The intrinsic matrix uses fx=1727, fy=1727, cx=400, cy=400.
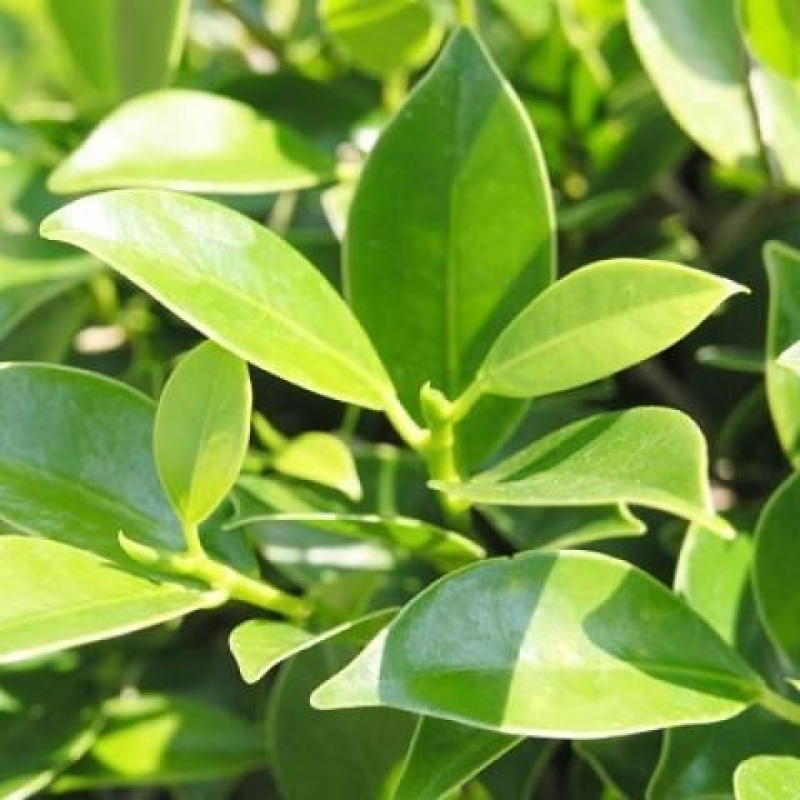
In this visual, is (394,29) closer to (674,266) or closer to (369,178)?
(369,178)

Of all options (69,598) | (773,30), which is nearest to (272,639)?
(69,598)

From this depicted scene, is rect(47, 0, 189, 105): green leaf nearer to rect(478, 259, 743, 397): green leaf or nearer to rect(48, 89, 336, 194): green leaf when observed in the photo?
rect(48, 89, 336, 194): green leaf

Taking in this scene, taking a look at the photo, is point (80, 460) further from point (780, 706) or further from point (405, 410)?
point (780, 706)

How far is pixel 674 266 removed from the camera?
1.73ft

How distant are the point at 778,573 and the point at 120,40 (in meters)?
0.41

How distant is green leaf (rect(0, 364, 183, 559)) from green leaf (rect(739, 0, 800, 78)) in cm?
28

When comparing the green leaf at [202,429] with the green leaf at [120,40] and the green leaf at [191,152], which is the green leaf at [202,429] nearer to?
the green leaf at [191,152]

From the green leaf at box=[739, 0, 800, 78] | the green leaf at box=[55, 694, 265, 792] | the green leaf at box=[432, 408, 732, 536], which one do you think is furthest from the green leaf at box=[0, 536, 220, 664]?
the green leaf at box=[739, 0, 800, 78]

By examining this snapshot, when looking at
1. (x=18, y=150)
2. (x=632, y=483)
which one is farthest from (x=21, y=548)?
(x=18, y=150)

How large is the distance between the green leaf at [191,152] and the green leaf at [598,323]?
0.20 meters

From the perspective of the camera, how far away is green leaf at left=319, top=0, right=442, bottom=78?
2.64ft

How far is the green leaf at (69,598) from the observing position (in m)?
0.55

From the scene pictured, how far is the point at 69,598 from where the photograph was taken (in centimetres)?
56

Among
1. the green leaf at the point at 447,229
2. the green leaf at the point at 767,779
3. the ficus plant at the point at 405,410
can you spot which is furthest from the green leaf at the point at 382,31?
the green leaf at the point at 767,779
